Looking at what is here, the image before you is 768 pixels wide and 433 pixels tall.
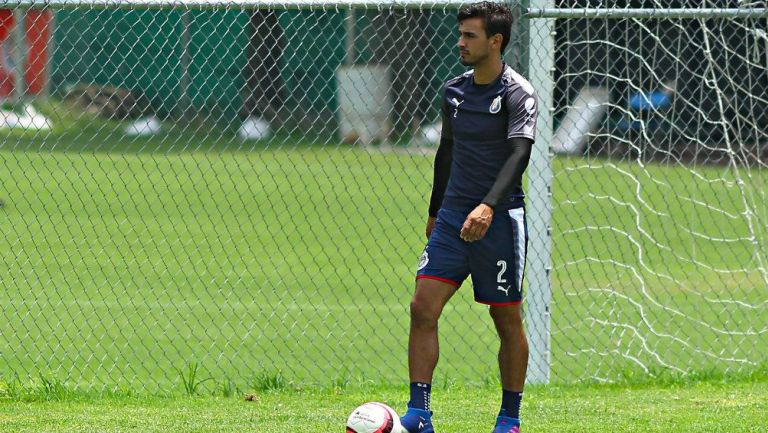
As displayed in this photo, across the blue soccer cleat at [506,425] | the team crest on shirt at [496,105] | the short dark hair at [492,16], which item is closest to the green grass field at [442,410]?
the blue soccer cleat at [506,425]

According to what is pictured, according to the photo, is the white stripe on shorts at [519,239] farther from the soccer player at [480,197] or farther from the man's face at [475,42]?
the man's face at [475,42]

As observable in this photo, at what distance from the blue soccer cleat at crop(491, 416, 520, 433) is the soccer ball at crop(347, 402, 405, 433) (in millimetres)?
595

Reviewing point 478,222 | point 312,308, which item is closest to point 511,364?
point 478,222

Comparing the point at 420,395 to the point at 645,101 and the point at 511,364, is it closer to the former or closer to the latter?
the point at 511,364

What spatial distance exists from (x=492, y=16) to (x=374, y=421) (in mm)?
1828

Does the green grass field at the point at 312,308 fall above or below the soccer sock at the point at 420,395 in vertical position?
above

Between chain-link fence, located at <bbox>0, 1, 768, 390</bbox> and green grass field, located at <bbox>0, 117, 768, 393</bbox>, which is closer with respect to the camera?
chain-link fence, located at <bbox>0, 1, 768, 390</bbox>

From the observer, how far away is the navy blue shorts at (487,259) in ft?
17.9

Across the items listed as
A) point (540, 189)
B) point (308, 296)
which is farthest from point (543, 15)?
point (308, 296)

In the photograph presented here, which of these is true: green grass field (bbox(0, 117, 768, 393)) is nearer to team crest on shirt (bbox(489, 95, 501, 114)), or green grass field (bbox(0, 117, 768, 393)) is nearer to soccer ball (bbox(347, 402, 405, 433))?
soccer ball (bbox(347, 402, 405, 433))

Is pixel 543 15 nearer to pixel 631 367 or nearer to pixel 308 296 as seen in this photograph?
pixel 631 367

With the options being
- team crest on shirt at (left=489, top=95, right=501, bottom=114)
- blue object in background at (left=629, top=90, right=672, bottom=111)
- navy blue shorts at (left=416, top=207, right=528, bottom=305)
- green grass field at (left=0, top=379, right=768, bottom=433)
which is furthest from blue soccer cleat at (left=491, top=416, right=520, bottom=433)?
blue object in background at (left=629, top=90, right=672, bottom=111)

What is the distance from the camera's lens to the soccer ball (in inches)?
204

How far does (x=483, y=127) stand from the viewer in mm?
5434
